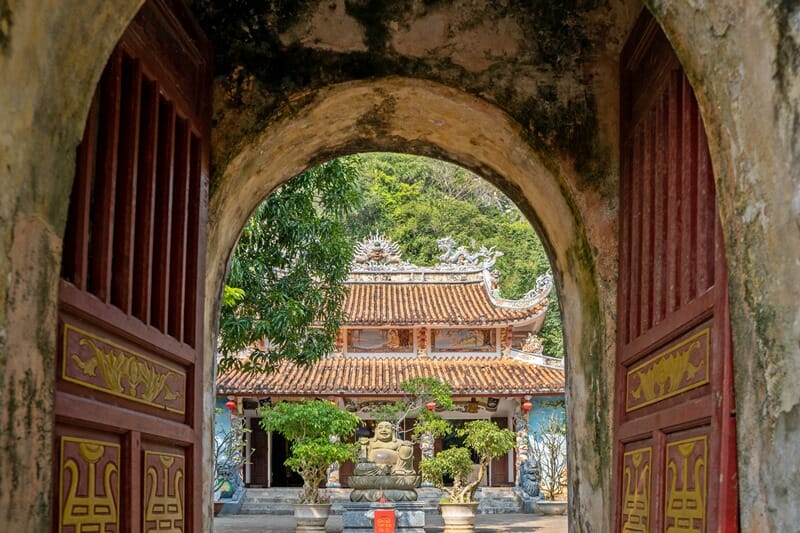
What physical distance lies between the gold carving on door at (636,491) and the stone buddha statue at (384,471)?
13.2 metres

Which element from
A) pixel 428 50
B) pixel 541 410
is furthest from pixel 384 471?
pixel 428 50

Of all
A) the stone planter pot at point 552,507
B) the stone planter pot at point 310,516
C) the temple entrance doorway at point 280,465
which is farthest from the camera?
the temple entrance doorway at point 280,465

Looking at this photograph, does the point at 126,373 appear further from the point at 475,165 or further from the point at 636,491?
the point at 475,165

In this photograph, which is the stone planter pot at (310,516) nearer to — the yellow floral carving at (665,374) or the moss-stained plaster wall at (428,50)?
the moss-stained plaster wall at (428,50)

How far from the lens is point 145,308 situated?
377 centimetres

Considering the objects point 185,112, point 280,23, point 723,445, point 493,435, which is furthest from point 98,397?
point 493,435

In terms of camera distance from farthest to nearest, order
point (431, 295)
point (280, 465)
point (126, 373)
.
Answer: point (431, 295) < point (280, 465) < point (126, 373)

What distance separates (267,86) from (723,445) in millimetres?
2883

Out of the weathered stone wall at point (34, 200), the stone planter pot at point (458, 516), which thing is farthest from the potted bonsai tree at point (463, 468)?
the weathered stone wall at point (34, 200)

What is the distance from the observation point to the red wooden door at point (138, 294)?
3.17 meters

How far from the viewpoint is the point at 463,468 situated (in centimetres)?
1820

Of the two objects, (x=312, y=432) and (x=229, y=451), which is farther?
(x=229, y=451)

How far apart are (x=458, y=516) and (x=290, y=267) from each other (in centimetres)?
742

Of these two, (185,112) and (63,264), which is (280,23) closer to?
(185,112)
